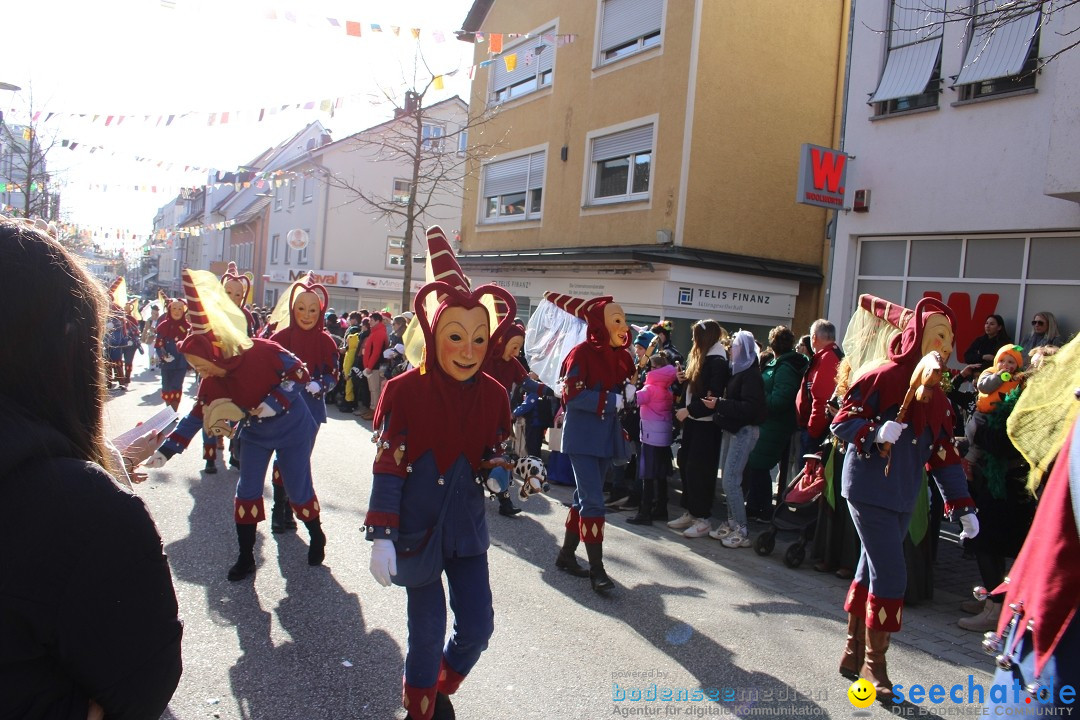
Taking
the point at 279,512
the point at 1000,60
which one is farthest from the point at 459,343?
the point at 1000,60

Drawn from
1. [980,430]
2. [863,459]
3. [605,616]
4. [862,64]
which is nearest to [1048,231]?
[862,64]

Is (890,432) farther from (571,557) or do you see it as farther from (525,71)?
(525,71)

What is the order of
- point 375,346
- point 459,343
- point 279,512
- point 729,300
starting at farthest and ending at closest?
point 729,300
point 375,346
point 279,512
point 459,343

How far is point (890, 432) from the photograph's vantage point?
3867 millimetres

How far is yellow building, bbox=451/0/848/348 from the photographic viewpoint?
14117mm

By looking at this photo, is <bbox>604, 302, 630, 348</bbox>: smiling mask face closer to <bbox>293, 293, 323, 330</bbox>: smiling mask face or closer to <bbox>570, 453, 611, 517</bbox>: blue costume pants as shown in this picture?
<bbox>570, 453, 611, 517</bbox>: blue costume pants

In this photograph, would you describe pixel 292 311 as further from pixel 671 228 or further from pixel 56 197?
pixel 56 197

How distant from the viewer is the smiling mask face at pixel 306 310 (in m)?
6.50

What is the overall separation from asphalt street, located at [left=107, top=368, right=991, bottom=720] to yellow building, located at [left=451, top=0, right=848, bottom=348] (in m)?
8.44

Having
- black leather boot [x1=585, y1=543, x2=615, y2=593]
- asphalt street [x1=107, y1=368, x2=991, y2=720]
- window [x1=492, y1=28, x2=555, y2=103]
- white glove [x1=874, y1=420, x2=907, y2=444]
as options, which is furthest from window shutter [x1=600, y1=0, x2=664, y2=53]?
white glove [x1=874, y1=420, x2=907, y2=444]

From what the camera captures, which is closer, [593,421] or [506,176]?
[593,421]

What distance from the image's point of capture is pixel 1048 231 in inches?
372

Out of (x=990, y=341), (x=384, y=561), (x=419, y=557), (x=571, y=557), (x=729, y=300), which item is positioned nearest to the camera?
(x=384, y=561)

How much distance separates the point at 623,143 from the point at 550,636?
1263 cm
